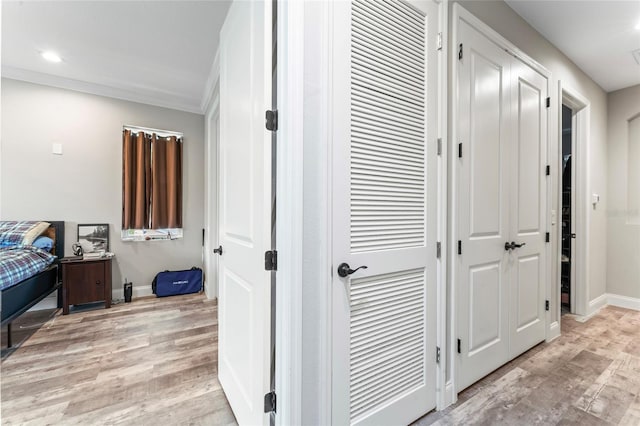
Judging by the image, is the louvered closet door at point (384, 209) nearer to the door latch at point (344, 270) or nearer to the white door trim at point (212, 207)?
the door latch at point (344, 270)

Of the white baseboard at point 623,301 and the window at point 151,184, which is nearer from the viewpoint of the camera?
the white baseboard at point 623,301

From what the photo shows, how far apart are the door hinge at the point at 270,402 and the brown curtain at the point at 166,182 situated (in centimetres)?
325

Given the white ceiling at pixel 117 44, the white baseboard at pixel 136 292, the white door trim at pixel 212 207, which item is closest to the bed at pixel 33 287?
the white baseboard at pixel 136 292

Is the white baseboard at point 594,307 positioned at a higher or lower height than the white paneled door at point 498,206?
lower

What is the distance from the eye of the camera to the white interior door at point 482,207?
1.74 meters

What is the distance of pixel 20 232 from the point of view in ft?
9.57

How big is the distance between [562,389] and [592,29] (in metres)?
2.85

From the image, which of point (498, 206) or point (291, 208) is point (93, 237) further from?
point (498, 206)

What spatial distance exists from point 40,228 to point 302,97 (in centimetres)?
360

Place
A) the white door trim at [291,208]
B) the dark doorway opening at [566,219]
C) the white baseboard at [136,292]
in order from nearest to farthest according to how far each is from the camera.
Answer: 1. the white door trim at [291,208]
2. the dark doorway opening at [566,219]
3. the white baseboard at [136,292]

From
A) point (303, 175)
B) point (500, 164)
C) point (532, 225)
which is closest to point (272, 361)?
point (303, 175)

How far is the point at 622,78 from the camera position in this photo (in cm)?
317

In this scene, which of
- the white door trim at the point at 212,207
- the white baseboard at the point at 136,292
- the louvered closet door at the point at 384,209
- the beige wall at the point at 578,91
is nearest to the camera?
the louvered closet door at the point at 384,209

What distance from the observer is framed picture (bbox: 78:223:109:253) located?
3.40 meters
